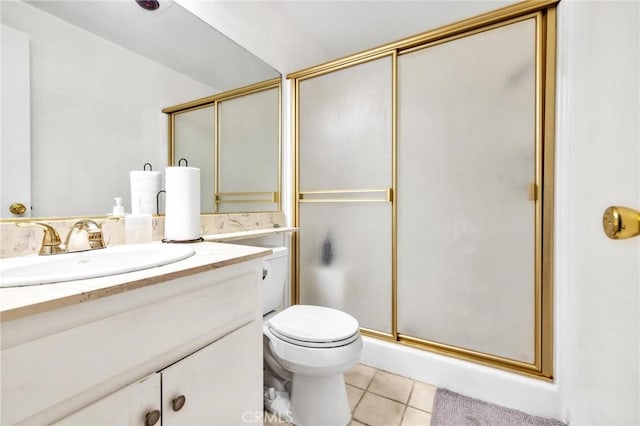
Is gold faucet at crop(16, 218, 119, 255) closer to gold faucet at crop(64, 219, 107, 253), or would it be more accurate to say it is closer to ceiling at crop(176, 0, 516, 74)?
gold faucet at crop(64, 219, 107, 253)

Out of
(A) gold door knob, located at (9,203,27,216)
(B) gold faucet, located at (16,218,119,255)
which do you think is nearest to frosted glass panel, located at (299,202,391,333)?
(B) gold faucet, located at (16,218,119,255)

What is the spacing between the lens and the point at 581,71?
0.63 m

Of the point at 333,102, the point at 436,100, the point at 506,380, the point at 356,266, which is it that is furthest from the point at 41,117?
the point at 506,380

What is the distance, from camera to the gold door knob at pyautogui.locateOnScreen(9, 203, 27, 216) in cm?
81

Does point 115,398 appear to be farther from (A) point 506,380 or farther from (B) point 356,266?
(A) point 506,380

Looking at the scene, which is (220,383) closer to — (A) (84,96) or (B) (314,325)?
(B) (314,325)

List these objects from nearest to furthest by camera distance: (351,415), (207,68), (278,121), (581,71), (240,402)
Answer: (581,71) < (240,402) < (351,415) < (207,68) < (278,121)

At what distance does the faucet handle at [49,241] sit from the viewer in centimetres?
80

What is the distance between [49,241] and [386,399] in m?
1.51

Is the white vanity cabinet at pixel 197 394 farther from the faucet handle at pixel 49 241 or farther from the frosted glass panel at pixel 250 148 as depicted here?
the frosted glass panel at pixel 250 148

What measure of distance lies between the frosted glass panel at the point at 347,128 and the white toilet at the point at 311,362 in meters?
0.86

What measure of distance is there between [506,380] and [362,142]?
4.73 feet

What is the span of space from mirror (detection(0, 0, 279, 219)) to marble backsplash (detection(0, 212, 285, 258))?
0.14ft

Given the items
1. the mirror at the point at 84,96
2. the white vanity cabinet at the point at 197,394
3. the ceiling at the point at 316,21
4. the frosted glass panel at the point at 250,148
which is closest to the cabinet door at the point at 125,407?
the white vanity cabinet at the point at 197,394
